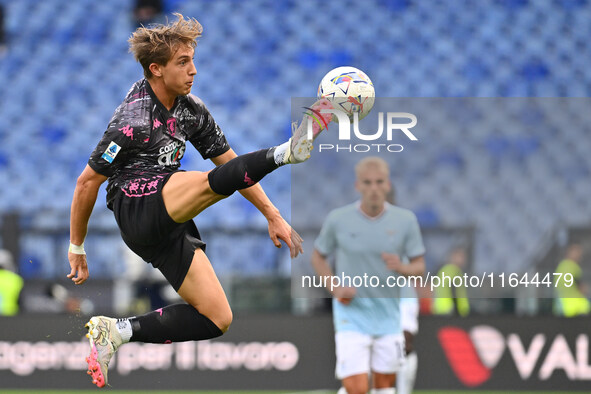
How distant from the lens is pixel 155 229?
14.0 feet

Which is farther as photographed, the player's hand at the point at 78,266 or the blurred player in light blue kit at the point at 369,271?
the blurred player in light blue kit at the point at 369,271

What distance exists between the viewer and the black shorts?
167 inches

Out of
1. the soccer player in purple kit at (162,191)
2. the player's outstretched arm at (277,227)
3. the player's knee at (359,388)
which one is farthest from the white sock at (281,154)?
the player's knee at (359,388)

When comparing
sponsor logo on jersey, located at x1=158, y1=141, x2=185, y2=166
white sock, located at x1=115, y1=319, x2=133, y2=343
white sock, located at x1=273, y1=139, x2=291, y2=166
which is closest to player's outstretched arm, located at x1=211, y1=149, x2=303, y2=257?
sponsor logo on jersey, located at x1=158, y1=141, x2=185, y2=166

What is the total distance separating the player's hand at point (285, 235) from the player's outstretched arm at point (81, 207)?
86cm

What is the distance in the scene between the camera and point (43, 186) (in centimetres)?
1084

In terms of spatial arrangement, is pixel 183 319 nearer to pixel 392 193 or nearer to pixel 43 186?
pixel 392 193

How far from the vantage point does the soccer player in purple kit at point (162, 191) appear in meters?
4.17

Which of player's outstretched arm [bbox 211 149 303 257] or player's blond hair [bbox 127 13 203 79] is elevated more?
player's blond hair [bbox 127 13 203 79]

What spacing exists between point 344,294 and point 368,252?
1.15 feet

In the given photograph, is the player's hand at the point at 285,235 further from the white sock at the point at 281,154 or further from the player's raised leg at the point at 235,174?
the white sock at the point at 281,154

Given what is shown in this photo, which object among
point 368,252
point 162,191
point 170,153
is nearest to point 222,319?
point 162,191

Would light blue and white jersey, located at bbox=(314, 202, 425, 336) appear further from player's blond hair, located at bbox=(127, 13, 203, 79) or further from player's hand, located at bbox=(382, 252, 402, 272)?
player's blond hair, located at bbox=(127, 13, 203, 79)

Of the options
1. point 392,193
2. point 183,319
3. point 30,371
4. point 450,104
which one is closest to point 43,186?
point 30,371
